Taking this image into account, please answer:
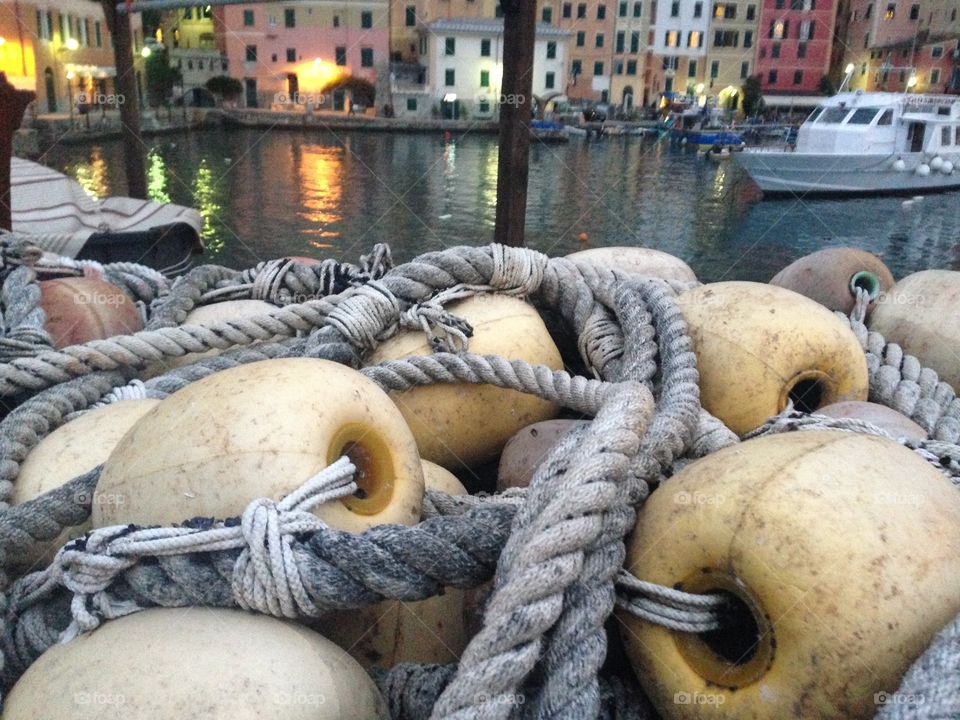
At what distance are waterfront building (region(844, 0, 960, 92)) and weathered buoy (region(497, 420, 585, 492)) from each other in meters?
55.6

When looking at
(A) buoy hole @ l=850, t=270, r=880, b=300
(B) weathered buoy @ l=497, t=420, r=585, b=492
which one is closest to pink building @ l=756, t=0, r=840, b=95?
(A) buoy hole @ l=850, t=270, r=880, b=300

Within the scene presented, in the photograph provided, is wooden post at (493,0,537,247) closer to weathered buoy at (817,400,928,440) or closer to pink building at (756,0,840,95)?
weathered buoy at (817,400,928,440)

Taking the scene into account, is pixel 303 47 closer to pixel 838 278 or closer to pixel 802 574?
pixel 838 278

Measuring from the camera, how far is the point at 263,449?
1771 mm

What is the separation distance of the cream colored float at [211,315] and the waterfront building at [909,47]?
55187mm

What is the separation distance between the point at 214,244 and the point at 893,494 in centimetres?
1581

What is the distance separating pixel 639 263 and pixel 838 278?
939 millimetres

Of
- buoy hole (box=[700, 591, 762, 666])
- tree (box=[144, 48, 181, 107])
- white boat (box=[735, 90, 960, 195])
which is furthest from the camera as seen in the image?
tree (box=[144, 48, 181, 107])

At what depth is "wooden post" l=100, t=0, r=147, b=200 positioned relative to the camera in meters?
8.41

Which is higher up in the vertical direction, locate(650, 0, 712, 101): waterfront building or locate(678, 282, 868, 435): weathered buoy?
locate(650, 0, 712, 101): waterfront building

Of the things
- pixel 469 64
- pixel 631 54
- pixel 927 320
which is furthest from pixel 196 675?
pixel 631 54

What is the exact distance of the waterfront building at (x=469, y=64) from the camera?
2053 inches

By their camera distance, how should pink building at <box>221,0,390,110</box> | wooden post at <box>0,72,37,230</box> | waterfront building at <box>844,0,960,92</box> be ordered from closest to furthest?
wooden post at <box>0,72,37,230</box> → waterfront building at <box>844,0,960,92</box> → pink building at <box>221,0,390,110</box>

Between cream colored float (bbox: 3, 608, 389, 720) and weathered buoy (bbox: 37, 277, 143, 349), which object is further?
weathered buoy (bbox: 37, 277, 143, 349)
